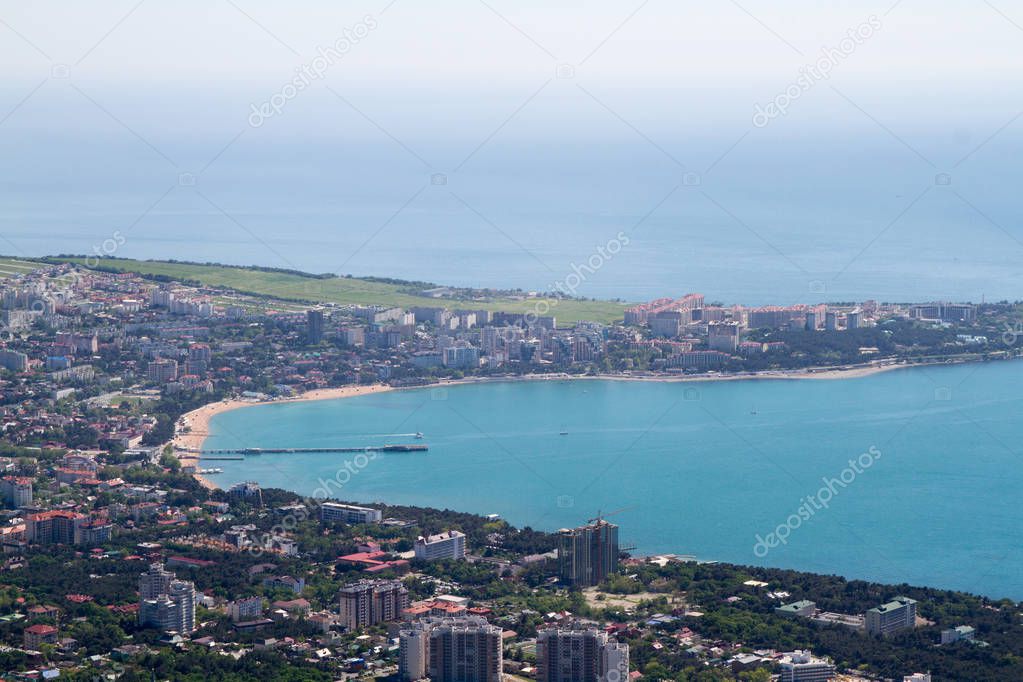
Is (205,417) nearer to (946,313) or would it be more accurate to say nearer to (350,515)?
(350,515)

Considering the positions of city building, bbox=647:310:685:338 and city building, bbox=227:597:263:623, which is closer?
city building, bbox=227:597:263:623

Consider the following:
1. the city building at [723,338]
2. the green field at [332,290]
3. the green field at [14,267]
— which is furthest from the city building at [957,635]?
the green field at [14,267]

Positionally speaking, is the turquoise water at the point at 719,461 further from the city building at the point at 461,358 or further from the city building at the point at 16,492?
the city building at the point at 16,492

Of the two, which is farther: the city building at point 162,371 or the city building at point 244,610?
the city building at point 162,371

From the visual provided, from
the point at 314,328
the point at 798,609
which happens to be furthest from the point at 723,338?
the point at 798,609

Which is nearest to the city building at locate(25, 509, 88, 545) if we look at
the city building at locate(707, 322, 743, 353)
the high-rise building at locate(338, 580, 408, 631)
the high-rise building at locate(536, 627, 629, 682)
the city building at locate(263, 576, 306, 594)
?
the city building at locate(263, 576, 306, 594)

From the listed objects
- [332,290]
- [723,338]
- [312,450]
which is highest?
[332,290]

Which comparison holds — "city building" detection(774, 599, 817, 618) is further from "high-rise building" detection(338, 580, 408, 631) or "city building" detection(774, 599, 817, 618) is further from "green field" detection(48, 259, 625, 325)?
"green field" detection(48, 259, 625, 325)
